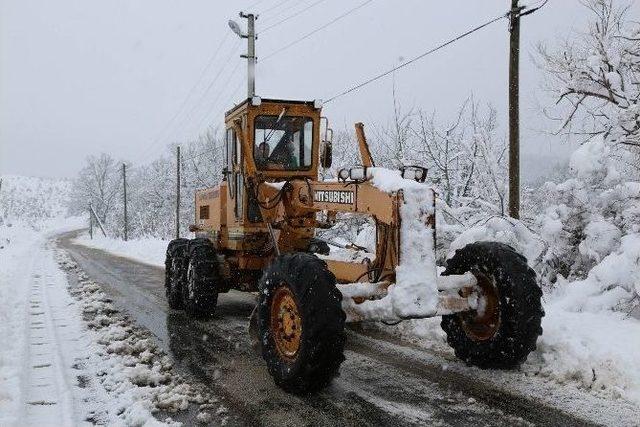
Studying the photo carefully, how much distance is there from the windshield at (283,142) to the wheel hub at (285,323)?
3.10m

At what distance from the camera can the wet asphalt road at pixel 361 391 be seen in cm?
407

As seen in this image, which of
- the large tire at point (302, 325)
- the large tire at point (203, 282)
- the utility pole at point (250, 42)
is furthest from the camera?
the utility pole at point (250, 42)

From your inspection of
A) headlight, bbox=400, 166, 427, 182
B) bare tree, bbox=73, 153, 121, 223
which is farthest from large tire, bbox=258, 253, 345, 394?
bare tree, bbox=73, 153, 121, 223

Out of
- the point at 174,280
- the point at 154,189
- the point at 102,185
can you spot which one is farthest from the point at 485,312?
the point at 102,185

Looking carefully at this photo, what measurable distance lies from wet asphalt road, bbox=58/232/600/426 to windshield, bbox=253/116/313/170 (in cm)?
234

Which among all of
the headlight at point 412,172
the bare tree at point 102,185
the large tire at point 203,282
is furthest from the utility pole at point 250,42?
the bare tree at point 102,185

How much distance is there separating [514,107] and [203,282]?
6.10 m

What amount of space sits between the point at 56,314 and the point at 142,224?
2026 inches

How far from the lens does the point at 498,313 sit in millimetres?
5211

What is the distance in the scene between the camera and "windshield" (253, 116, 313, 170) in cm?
779

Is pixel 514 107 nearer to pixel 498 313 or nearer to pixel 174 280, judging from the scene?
pixel 498 313

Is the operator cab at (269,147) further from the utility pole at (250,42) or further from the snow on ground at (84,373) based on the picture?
the utility pole at (250,42)

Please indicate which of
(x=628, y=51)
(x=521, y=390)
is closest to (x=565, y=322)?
(x=521, y=390)

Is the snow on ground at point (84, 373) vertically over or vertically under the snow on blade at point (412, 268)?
under
